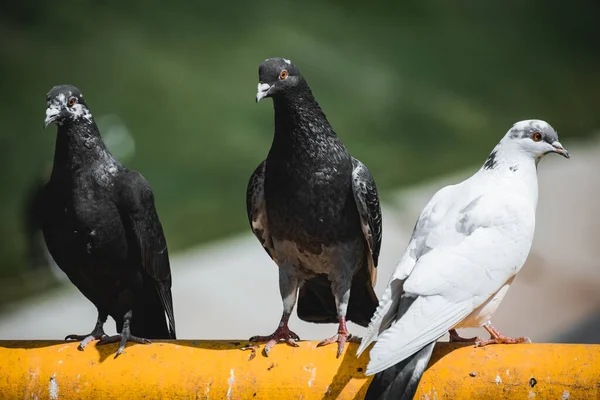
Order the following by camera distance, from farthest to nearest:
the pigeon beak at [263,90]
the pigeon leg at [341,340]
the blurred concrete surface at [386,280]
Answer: the blurred concrete surface at [386,280], the pigeon beak at [263,90], the pigeon leg at [341,340]

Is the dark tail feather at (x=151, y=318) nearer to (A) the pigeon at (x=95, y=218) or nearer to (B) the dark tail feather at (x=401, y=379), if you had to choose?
(A) the pigeon at (x=95, y=218)

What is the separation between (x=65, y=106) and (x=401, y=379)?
9.27 ft

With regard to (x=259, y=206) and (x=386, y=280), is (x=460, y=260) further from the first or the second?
(x=386, y=280)

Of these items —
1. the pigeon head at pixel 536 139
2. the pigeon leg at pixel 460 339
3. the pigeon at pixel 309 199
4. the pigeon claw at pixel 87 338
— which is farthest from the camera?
the pigeon at pixel 309 199

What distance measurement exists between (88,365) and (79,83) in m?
6.50

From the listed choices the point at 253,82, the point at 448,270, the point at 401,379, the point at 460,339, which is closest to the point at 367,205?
the point at 460,339

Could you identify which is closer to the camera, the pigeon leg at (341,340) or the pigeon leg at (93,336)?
the pigeon leg at (341,340)

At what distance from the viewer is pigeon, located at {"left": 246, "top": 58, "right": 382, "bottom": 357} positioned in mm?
5641

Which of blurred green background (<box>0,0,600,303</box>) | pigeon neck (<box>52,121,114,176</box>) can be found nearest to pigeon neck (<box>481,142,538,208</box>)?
pigeon neck (<box>52,121,114,176</box>)

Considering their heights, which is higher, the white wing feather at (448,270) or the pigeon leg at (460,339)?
the white wing feather at (448,270)

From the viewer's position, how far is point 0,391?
5.00m

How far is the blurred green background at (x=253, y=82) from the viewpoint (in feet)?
35.9

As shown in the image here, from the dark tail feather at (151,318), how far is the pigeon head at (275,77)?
5.18ft

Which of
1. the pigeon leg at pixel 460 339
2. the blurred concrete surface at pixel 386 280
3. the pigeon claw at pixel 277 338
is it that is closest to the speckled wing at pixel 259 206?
the pigeon claw at pixel 277 338
